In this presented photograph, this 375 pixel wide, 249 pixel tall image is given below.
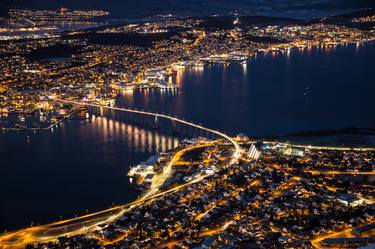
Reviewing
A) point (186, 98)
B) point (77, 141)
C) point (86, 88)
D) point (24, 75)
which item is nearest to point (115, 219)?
point (77, 141)

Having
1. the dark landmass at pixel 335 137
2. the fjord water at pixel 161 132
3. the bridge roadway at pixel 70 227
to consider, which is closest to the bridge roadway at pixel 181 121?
the fjord water at pixel 161 132

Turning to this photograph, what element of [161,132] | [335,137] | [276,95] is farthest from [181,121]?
[276,95]

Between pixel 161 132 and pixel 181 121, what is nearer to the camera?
pixel 161 132

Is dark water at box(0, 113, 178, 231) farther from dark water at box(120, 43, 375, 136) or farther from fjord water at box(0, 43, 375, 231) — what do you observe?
dark water at box(120, 43, 375, 136)

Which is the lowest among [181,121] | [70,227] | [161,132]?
[70,227]

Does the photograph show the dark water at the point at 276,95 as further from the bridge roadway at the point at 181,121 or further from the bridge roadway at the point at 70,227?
the bridge roadway at the point at 70,227

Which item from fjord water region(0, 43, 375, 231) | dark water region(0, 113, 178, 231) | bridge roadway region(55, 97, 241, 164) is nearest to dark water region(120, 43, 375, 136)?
fjord water region(0, 43, 375, 231)

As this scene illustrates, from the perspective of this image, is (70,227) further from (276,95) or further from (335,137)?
(276,95)

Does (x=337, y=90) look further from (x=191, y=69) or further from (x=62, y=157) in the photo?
(x=62, y=157)
